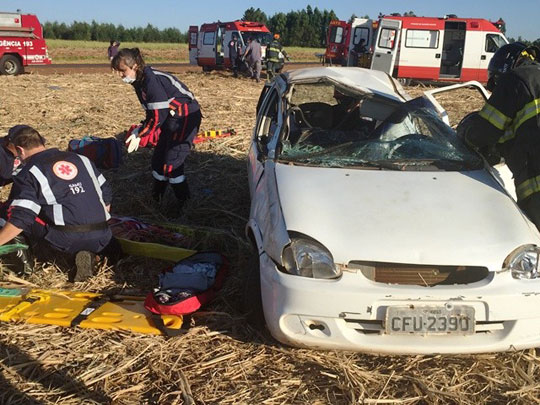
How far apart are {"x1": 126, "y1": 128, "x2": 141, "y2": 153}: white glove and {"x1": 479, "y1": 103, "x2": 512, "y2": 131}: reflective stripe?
313 centimetres

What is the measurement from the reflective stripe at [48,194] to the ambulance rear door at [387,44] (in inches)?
653

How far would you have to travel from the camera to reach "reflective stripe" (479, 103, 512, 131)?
3666 mm

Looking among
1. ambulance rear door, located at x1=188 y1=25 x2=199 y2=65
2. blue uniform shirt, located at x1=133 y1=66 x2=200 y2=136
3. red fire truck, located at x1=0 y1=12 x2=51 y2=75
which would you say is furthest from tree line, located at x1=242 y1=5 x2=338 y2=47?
blue uniform shirt, located at x1=133 y1=66 x2=200 y2=136

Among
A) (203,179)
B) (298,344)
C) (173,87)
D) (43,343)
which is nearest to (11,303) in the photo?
(43,343)

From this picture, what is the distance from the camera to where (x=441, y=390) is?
2.91m

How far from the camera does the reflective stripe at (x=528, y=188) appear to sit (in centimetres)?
350

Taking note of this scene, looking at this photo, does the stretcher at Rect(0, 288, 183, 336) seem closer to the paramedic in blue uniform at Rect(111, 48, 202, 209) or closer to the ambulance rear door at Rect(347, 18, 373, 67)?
the paramedic in blue uniform at Rect(111, 48, 202, 209)

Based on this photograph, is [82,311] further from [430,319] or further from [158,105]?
[158,105]

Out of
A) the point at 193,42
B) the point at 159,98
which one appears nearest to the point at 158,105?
the point at 159,98

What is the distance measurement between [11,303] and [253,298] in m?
1.68

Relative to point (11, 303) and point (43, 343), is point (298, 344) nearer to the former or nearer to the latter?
point (43, 343)

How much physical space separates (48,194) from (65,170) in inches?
8.6

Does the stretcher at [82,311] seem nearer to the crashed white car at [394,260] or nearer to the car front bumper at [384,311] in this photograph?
the crashed white car at [394,260]

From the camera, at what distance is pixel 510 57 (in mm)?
3971
